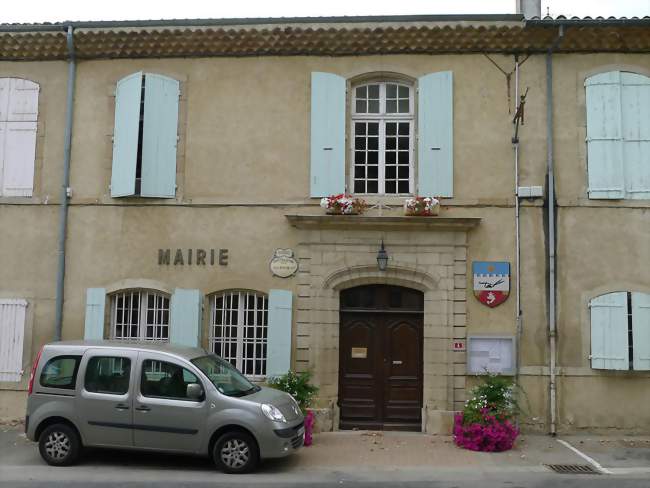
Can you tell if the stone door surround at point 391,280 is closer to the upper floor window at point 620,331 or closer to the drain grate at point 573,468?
the drain grate at point 573,468

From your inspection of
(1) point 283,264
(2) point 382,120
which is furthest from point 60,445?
(2) point 382,120

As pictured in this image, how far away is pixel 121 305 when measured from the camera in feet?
35.0

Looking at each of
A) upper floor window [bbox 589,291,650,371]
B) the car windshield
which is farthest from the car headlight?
upper floor window [bbox 589,291,650,371]

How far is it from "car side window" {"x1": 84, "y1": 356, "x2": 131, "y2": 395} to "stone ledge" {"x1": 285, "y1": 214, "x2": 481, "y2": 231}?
347 cm

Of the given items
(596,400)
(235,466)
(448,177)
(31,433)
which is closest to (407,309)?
(448,177)

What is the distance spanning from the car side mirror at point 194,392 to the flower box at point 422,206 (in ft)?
13.9

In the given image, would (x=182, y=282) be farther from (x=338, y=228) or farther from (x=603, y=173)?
(x=603, y=173)

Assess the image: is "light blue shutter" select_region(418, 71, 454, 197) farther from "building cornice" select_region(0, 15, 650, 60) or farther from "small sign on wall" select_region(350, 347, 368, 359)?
"small sign on wall" select_region(350, 347, 368, 359)

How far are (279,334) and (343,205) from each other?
2219 millimetres

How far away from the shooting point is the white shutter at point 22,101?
1096 centimetres

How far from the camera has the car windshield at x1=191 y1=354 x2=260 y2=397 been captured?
803 centimetres

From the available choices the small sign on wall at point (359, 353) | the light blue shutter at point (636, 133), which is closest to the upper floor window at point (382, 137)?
the small sign on wall at point (359, 353)

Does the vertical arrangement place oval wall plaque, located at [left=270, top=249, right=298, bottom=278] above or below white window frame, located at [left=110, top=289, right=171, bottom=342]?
above

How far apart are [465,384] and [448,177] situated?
10.4 ft
